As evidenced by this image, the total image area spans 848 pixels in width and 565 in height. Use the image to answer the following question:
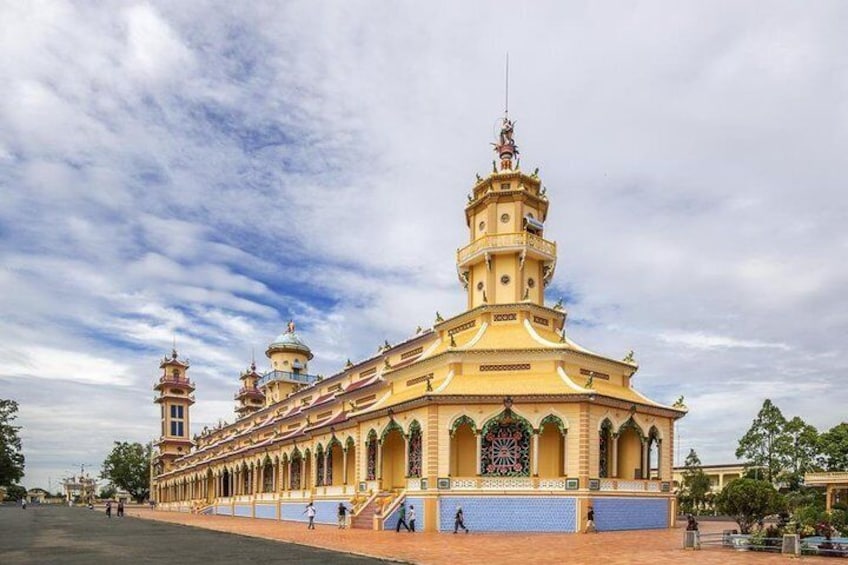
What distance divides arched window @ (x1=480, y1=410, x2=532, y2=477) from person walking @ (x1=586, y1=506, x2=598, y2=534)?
9.88ft

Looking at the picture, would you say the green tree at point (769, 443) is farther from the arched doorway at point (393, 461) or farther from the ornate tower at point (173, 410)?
the ornate tower at point (173, 410)

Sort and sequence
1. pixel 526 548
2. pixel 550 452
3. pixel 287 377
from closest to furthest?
1. pixel 526 548
2. pixel 550 452
3. pixel 287 377

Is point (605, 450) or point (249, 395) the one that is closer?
point (605, 450)

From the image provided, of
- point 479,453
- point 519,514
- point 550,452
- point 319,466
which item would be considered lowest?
point 319,466

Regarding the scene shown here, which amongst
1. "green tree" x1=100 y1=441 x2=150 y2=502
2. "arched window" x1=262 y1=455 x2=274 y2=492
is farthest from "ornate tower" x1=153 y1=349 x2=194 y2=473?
"arched window" x1=262 y1=455 x2=274 y2=492

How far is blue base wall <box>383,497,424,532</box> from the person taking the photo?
99.1 feet

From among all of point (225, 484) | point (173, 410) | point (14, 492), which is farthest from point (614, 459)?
point (14, 492)

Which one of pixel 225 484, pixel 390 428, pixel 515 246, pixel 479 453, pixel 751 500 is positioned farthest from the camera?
pixel 225 484

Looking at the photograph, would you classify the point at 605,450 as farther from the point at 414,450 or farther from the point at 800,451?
the point at 800,451

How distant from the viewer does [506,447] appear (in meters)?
30.9

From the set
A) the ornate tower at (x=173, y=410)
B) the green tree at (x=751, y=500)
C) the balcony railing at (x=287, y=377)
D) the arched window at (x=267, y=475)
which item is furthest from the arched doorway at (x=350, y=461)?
the ornate tower at (x=173, y=410)

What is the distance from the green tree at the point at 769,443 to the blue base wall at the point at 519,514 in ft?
139

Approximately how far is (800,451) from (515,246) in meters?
40.7

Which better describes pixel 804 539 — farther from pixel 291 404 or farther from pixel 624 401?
pixel 291 404
